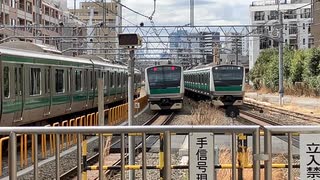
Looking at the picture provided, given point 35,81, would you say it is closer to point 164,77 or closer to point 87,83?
point 87,83

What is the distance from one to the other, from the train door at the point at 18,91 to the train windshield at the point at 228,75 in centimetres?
1999

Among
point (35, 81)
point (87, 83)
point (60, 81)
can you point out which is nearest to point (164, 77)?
point (87, 83)

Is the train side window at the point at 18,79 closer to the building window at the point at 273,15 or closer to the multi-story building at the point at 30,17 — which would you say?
the multi-story building at the point at 30,17

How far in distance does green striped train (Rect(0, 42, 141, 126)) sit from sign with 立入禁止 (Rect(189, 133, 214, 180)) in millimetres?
9436

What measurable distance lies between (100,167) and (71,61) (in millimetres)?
16621

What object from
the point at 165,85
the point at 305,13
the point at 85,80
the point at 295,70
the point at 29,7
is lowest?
the point at 165,85

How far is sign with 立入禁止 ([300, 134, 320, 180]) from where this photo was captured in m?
5.44

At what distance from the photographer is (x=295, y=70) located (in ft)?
192

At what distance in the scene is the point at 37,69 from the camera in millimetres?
17203

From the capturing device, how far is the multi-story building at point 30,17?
59362 mm

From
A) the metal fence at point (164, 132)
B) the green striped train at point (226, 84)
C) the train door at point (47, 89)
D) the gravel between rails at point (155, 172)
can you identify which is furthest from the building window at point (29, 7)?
the metal fence at point (164, 132)

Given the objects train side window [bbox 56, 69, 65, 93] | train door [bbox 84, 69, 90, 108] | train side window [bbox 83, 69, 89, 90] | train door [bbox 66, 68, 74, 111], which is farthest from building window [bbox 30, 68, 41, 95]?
train door [bbox 84, 69, 90, 108]

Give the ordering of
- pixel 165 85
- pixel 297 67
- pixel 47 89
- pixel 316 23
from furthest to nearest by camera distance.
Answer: pixel 316 23, pixel 297 67, pixel 165 85, pixel 47 89

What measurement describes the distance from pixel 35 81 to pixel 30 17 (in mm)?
60350
